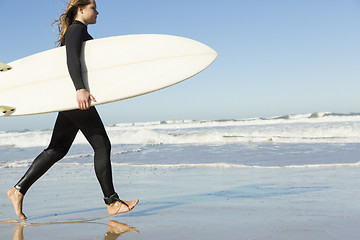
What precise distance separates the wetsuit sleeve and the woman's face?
15 centimetres

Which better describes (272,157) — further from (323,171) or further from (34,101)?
(34,101)

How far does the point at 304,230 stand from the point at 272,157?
16.1ft

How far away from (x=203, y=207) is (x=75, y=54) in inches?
62.8

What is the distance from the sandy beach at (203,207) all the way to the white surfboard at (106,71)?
0.90 m

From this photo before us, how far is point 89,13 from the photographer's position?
105 inches

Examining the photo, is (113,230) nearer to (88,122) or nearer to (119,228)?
(119,228)

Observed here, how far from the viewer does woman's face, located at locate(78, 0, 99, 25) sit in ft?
8.69

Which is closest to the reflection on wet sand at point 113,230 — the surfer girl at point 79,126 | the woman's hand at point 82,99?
the surfer girl at point 79,126

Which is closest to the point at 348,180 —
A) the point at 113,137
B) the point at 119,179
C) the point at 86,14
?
the point at 119,179

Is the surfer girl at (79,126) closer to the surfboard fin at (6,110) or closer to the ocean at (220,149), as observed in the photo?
the surfboard fin at (6,110)

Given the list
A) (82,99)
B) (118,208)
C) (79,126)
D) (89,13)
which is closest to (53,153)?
(79,126)

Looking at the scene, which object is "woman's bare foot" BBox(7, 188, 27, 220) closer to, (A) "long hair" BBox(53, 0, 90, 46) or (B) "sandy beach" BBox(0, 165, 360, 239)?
(B) "sandy beach" BBox(0, 165, 360, 239)

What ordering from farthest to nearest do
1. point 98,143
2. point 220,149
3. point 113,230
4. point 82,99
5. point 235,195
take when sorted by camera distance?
1. point 220,149
2. point 235,195
3. point 98,143
4. point 82,99
5. point 113,230

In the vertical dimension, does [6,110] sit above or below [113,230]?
above
